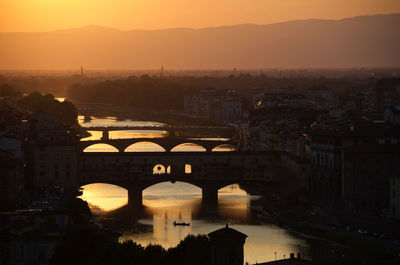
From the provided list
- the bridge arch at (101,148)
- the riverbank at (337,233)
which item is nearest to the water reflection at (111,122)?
the bridge arch at (101,148)

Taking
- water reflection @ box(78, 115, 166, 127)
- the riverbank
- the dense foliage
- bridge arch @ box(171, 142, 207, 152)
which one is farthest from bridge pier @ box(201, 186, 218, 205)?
water reflection @ box(78, 115, 166, 127)

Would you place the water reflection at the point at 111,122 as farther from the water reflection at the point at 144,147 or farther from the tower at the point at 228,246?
the tower at the point at 228,246

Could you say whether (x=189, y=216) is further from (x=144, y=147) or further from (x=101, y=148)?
(x=144, y=147)

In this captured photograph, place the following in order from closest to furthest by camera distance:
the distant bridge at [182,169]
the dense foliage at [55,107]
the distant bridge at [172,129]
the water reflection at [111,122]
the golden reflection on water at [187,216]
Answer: the golden reflection on water at [187,216] → the distant bridge at [182,169] → the distant bridge at [172,129] → the dense foliage at [55,107] → the water reflection at [111,122]

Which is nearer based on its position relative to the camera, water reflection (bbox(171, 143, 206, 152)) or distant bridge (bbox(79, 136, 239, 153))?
distant bridge (bbox(79, 136, 239, 153))

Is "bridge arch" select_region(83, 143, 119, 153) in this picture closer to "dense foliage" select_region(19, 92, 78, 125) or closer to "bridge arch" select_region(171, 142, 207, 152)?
"bridge arch" select_region(171, 142, 207, 152)

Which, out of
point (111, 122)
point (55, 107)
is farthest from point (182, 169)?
point (111, 122)

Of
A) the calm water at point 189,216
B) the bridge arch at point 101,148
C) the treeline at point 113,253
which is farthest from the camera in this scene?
the bridge arch at point 101,148
